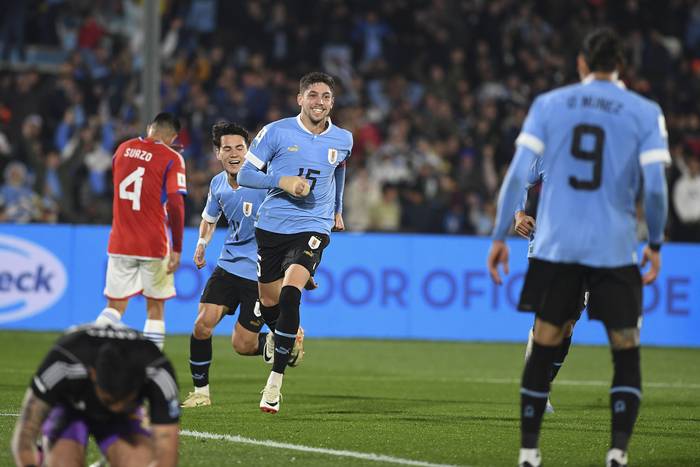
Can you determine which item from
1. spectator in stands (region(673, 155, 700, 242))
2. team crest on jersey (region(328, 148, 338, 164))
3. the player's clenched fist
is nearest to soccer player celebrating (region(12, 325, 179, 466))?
the player's clenched fist

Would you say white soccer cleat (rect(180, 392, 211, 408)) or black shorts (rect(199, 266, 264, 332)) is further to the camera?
black shorts (rect(199, 266, 264, 332))

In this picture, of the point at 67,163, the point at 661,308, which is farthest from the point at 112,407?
the point at 67,163

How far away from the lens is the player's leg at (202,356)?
9.68 meters

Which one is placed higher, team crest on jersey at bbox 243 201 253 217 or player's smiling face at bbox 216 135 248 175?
player's smiling face at bbox 216 135 248 175

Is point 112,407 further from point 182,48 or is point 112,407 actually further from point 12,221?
point 182,48

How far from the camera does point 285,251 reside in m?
9.38

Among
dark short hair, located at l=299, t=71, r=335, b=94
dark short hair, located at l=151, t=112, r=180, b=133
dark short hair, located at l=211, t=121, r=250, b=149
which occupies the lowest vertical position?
dark short hair, located at l=211, t=121, r=250, b=149

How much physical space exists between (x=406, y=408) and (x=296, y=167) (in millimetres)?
2092

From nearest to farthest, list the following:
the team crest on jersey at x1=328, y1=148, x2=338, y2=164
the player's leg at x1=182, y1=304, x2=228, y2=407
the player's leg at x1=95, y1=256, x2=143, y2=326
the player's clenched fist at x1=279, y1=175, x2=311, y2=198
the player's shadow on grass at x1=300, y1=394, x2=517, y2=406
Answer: the player's clenched fist at x1=279, y1=175, x2=311, y2=198, the team crest on jersey at x1=328, y1=148, x2=338, y2=164, the player's leg at x1=182, y1=304, x2=228, y2=407, the player's shadow on grass at x1=300, y1=394, x2=517, y2=406, the player's leg at x1=95, y1=256, x2=143, y2=326

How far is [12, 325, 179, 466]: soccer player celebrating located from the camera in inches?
201

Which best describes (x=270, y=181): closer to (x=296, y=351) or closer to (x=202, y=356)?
(x=296, y=351)

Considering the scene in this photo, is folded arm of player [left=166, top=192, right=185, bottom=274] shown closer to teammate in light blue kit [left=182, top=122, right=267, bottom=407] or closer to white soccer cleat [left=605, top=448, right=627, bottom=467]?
teammate in light blue kit [left=182, top=122, right=267, bottom=407]

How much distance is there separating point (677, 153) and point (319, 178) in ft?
40.2

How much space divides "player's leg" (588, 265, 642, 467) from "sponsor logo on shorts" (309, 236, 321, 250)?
3.30 metres
